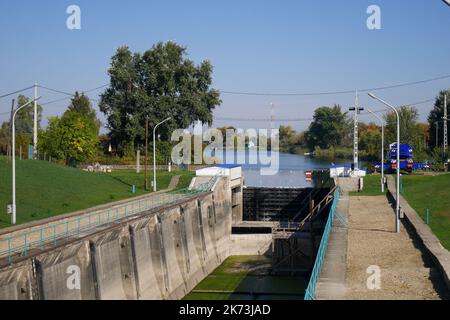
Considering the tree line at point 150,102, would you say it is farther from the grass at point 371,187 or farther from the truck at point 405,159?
the grass at point 371,187

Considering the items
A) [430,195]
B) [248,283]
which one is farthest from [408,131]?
[248,283]

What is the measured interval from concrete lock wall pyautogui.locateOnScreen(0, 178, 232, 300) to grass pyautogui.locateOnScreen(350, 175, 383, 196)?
1028 centimetres

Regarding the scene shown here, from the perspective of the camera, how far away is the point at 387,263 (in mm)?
19266

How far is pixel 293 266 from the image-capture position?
34.8m

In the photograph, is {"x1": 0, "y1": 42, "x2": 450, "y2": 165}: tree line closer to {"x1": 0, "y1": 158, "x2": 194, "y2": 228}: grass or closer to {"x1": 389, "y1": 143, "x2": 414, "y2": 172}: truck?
{"x1": 389, "y1": 143, "x2": 414, "y2": 172}: truck

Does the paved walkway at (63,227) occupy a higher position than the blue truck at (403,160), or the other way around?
the blue truck at (403,160)

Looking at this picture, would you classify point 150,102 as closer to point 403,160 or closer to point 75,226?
point 403,160

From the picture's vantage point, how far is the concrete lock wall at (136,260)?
16.4 metres

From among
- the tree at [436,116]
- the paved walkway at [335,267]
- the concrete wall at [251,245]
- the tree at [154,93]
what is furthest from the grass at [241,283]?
the tree at [436,116]

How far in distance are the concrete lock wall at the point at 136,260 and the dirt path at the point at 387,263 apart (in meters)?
8.72

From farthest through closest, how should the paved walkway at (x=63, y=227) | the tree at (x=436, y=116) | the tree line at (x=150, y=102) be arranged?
the tree at (x=436, y=116), the tree line at (x=150, y=102), the paved walkway at (x=63, y=227)

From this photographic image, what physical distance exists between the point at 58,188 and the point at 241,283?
13.6m

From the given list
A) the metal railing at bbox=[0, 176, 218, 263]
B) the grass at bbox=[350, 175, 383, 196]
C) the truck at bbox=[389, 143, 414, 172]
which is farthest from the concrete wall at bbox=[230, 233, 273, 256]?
the truck at bbox=[389, 143, 414, 172]
